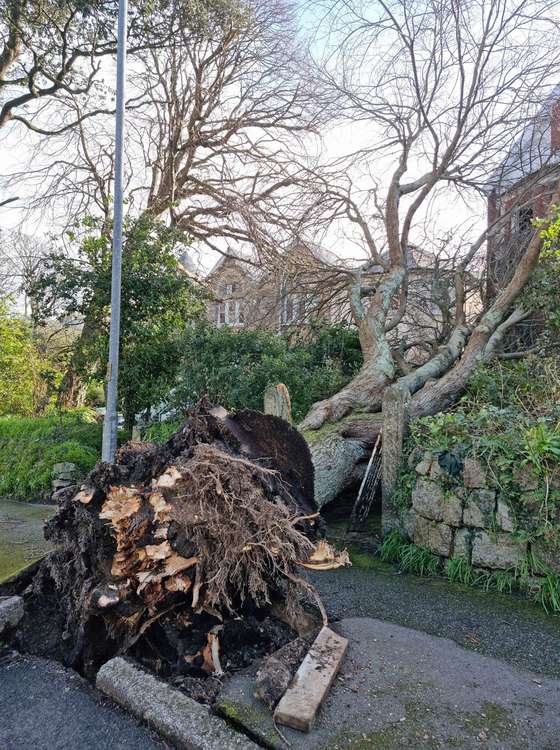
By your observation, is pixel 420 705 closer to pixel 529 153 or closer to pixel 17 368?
pixel 529 153

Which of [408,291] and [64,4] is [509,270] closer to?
[408,291]

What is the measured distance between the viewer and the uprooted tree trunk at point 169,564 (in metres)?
2.57

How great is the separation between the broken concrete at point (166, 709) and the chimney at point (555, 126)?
8.86 meters

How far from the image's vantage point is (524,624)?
3301mm

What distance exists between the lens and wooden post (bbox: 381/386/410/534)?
15.9ft

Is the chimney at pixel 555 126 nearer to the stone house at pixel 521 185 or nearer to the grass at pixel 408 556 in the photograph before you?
the stone house at pixel 521 185

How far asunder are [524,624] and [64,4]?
13.7 m

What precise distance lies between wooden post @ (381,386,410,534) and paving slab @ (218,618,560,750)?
1.94 meters

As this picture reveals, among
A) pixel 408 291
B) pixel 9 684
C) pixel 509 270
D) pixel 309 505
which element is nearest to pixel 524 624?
pixel 309 505

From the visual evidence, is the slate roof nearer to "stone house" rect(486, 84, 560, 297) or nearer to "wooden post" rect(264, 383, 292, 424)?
"stone house" rect(486, 84, 560, 297)

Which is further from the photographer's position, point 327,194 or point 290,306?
point 290,306

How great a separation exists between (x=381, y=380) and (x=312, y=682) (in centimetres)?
557

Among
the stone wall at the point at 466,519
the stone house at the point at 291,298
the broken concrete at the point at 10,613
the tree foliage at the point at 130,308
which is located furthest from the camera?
the stone house at the point at 291,298

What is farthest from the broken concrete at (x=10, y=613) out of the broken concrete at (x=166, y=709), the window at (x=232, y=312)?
the window at (x=232, y=312)
